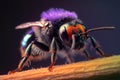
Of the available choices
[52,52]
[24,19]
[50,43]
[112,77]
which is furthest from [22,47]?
[24,19]

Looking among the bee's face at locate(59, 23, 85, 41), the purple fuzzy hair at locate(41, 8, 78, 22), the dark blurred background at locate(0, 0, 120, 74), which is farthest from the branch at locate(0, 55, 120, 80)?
the dark blurred background at locate(0, 0, 120, 74)

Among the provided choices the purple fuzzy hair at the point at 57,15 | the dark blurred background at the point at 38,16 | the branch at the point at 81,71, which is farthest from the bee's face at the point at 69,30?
the dark blurred background at the point at 38,16

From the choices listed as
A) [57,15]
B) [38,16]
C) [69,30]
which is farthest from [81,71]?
[38,16]

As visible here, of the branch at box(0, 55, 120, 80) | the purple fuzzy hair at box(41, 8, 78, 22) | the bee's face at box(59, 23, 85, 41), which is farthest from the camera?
the purple fuzzy hair at box(41, 8, 78, 22)

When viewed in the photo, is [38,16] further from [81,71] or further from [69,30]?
[81,71]

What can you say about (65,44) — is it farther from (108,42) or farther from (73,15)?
(108,42)

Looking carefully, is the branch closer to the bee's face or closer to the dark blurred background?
the bee's face

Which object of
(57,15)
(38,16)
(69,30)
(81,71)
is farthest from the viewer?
(38,16)

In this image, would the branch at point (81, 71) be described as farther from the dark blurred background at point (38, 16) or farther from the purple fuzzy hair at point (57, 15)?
the dark blurred background at point (38, 16)
